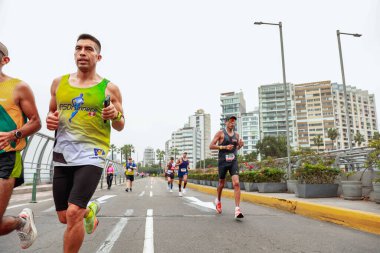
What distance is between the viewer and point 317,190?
29.6 ft

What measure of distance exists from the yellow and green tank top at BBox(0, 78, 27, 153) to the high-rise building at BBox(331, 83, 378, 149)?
16414 centimetres

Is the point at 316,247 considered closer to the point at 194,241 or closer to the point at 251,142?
the point at 194,241

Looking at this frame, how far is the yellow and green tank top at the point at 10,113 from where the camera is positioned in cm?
271

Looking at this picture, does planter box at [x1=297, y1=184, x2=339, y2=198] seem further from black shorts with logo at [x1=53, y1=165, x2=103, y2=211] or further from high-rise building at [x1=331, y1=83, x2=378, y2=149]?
high-rise building at [x1=331, y1=83, x2=378, y2=149]

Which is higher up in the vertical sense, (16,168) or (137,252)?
(16,168)

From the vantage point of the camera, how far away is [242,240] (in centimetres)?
410

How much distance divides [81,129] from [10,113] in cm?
71

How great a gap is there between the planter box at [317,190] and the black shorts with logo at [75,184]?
7733 mm

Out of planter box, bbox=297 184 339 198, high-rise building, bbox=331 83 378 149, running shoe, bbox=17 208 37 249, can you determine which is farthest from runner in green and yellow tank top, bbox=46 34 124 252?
high-rise building, bbox=331 83 378 149

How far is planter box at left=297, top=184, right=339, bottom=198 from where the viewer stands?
352 inches

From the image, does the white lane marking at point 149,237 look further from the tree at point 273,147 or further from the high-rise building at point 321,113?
the high-rise building at point 321,113

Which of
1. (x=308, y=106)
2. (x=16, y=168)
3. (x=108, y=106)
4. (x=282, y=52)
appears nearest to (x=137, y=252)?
(x=16, y=168)

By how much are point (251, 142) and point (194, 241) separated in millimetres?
169828

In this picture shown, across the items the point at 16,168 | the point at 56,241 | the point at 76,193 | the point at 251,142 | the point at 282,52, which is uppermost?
the point at 251,142
